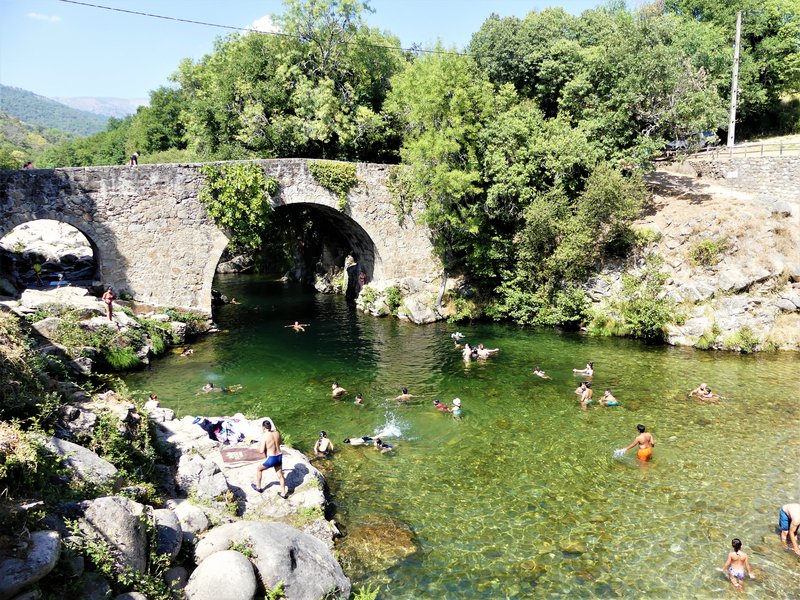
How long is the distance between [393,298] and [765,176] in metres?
20.6

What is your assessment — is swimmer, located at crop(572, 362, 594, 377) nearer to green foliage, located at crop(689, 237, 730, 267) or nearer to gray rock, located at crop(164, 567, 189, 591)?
green foliage, located at crop(689, 237, 730, 267)

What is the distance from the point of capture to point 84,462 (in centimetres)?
947

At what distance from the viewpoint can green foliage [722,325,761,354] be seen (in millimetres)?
22359

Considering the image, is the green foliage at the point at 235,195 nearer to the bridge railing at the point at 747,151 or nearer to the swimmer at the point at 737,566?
the swimmer at the point at 737,566

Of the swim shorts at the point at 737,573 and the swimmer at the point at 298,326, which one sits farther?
the swimmer at the point at 298,326

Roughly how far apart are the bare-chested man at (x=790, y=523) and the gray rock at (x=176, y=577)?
449 inches

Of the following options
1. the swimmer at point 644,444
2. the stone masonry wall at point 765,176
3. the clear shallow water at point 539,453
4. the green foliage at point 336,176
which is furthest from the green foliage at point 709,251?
the green foliage at point 336,176

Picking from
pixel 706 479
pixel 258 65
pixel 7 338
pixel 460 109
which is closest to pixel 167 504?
pixel 7 338

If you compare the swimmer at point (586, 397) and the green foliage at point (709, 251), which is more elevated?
the green foliage at point (709, 251)

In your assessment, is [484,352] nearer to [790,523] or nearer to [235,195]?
[790,523]

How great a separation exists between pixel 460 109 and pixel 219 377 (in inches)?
689

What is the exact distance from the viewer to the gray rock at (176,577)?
26.9 ft

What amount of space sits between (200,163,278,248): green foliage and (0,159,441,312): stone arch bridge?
0.44 meters

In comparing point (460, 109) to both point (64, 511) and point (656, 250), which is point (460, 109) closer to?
point (656, 250)
